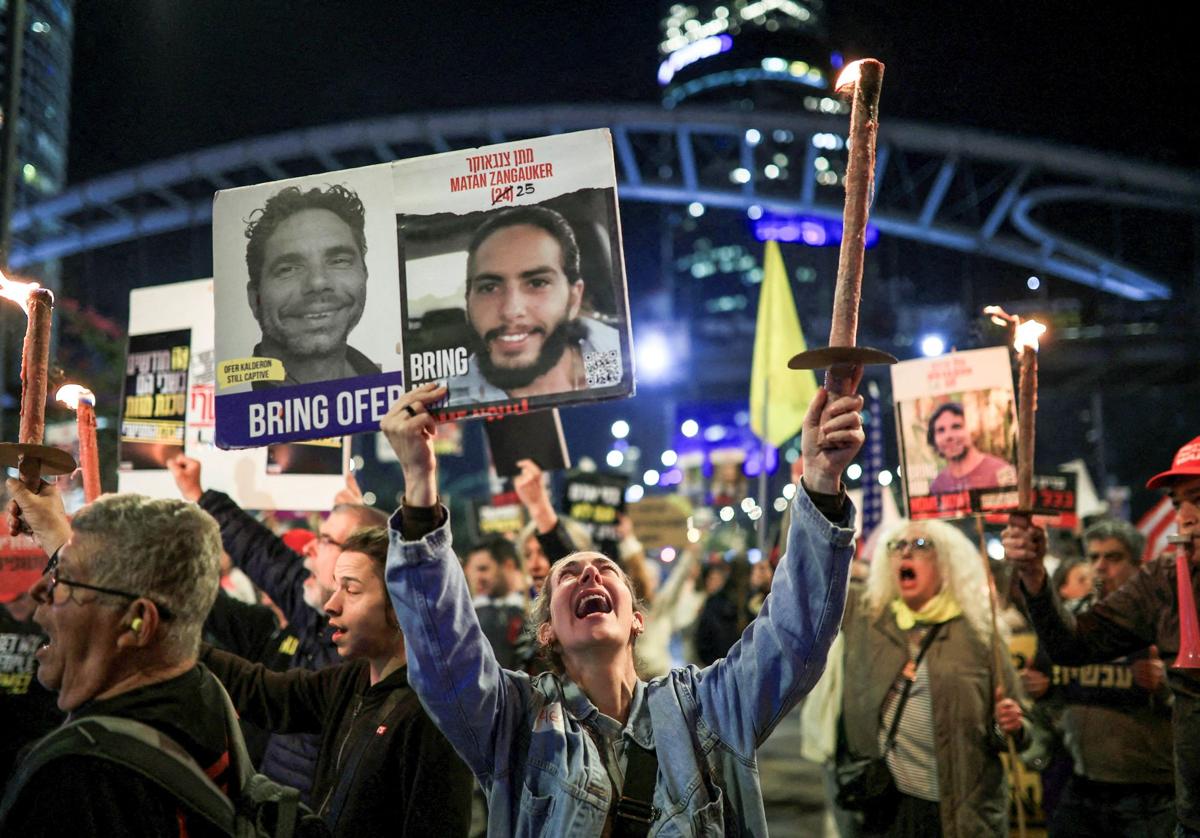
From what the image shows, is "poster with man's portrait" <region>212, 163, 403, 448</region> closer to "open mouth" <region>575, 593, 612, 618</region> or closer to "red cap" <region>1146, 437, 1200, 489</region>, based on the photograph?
"open mouth" <region>575, 593, 612, 618</region>

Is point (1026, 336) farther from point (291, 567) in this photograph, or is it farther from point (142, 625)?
point (291, 567)

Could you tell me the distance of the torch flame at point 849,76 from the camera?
2.73 m

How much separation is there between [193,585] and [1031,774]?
→ 24.3 feet

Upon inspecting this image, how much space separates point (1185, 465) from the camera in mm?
4309

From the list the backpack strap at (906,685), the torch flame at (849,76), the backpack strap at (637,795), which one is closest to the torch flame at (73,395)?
the backpack strap at (637,795)

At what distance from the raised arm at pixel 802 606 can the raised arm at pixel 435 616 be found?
2.06 feet

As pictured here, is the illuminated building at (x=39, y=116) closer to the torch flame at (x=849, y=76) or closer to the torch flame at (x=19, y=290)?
the torch flame at (x=19, y=290)

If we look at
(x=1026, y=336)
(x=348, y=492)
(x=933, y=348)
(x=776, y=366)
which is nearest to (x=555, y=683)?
(x=1026, y=336)

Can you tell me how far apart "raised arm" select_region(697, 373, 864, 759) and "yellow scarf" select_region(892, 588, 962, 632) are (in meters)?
3.35

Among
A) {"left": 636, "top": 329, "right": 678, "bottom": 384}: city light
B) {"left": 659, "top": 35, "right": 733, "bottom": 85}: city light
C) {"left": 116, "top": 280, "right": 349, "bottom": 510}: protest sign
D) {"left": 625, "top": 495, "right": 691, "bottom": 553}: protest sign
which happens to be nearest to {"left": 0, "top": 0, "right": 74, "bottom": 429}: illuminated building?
{"left": 116, "top": 280, "right": 349, "bottom": 510}: protest sign

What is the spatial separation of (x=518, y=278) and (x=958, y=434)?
375 cm

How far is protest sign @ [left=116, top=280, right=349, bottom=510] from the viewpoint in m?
5.64

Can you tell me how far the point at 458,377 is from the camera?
3.31 metres

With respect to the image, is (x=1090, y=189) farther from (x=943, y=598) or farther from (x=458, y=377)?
(x=458, y=377)
